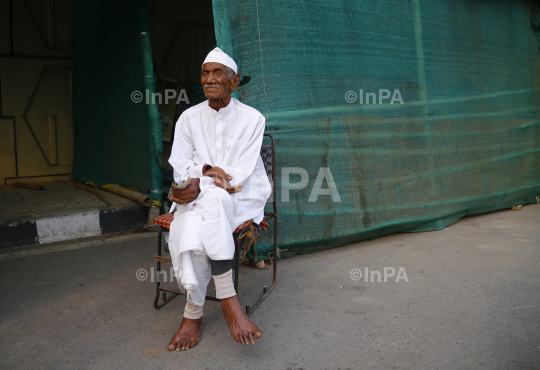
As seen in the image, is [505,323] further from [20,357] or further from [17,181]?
[17,181]

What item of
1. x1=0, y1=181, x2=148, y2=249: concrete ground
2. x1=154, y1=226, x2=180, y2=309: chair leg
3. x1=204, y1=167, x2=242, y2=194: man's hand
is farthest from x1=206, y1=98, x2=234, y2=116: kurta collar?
x1=0, y1=181, x2=148, y2=249: concrete ground


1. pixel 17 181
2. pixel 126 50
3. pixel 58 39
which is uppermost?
pixel 58 39

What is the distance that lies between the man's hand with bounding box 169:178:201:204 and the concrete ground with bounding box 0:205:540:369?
Result: 29.8 inches

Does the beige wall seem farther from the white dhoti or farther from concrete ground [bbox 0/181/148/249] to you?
the white dhoti

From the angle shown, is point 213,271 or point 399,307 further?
point 399,307

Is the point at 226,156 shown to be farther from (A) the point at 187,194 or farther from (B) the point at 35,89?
→ (B) the point at 35,89

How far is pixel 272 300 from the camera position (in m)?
2.97

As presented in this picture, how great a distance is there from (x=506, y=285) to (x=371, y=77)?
2.07 metres

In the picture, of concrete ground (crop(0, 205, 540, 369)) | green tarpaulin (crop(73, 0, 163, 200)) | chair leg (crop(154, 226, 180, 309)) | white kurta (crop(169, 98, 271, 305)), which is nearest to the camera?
concrete ground (crop(0, 205, 540, 369))

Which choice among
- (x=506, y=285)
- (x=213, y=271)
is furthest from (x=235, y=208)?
(x=506, y=285)

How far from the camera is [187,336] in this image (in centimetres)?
239

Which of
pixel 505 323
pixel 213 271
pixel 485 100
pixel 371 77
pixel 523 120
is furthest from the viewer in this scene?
pixel 523 120

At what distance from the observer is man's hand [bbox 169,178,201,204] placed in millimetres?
2457

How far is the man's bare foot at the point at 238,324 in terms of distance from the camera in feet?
7.39
